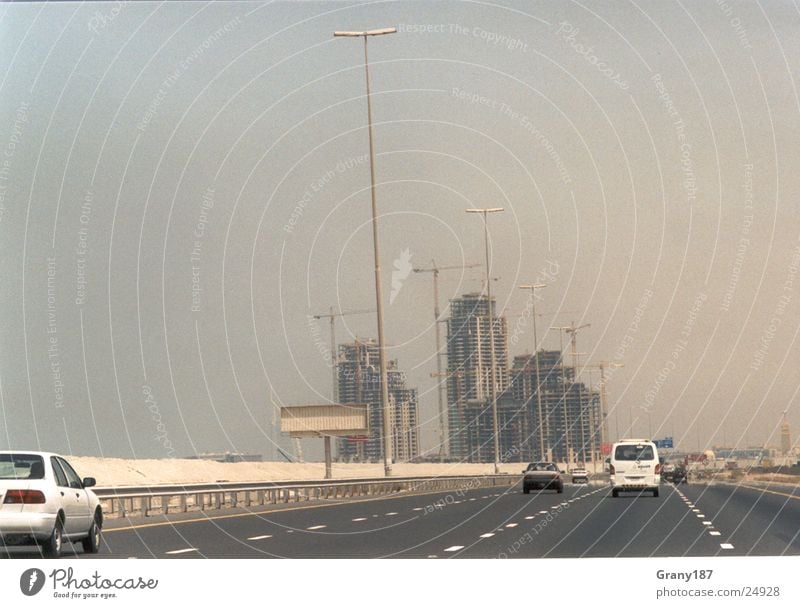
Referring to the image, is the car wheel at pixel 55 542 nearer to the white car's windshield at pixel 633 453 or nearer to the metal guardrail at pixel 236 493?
the metal guardrail at pixel 236 493

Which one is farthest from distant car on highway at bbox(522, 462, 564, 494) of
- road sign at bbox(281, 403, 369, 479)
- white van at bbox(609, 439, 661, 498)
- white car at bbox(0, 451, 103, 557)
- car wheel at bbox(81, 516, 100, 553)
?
→ white car at bbox(0, 451, 103, 557)

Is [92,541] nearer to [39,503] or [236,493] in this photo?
[39,503]

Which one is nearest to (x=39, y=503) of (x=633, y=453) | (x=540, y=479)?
(x=633, y=453)

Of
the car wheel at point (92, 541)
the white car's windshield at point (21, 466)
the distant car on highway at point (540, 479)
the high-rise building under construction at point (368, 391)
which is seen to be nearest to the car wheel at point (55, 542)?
the white car's windshield at point (21, 466)

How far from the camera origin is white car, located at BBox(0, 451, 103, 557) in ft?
75.9

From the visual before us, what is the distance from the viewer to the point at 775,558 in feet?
76.8

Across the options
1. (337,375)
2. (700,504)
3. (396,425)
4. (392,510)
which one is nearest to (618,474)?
(700,504)

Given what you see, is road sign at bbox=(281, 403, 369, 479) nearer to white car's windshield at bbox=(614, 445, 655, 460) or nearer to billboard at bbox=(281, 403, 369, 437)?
billboard at bbox=(281, 403, 369, 437)

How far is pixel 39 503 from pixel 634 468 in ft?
121

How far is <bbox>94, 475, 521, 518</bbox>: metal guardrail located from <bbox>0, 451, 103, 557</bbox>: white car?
589 inches

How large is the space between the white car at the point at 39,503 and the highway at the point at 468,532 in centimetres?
93

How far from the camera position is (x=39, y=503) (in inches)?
918
